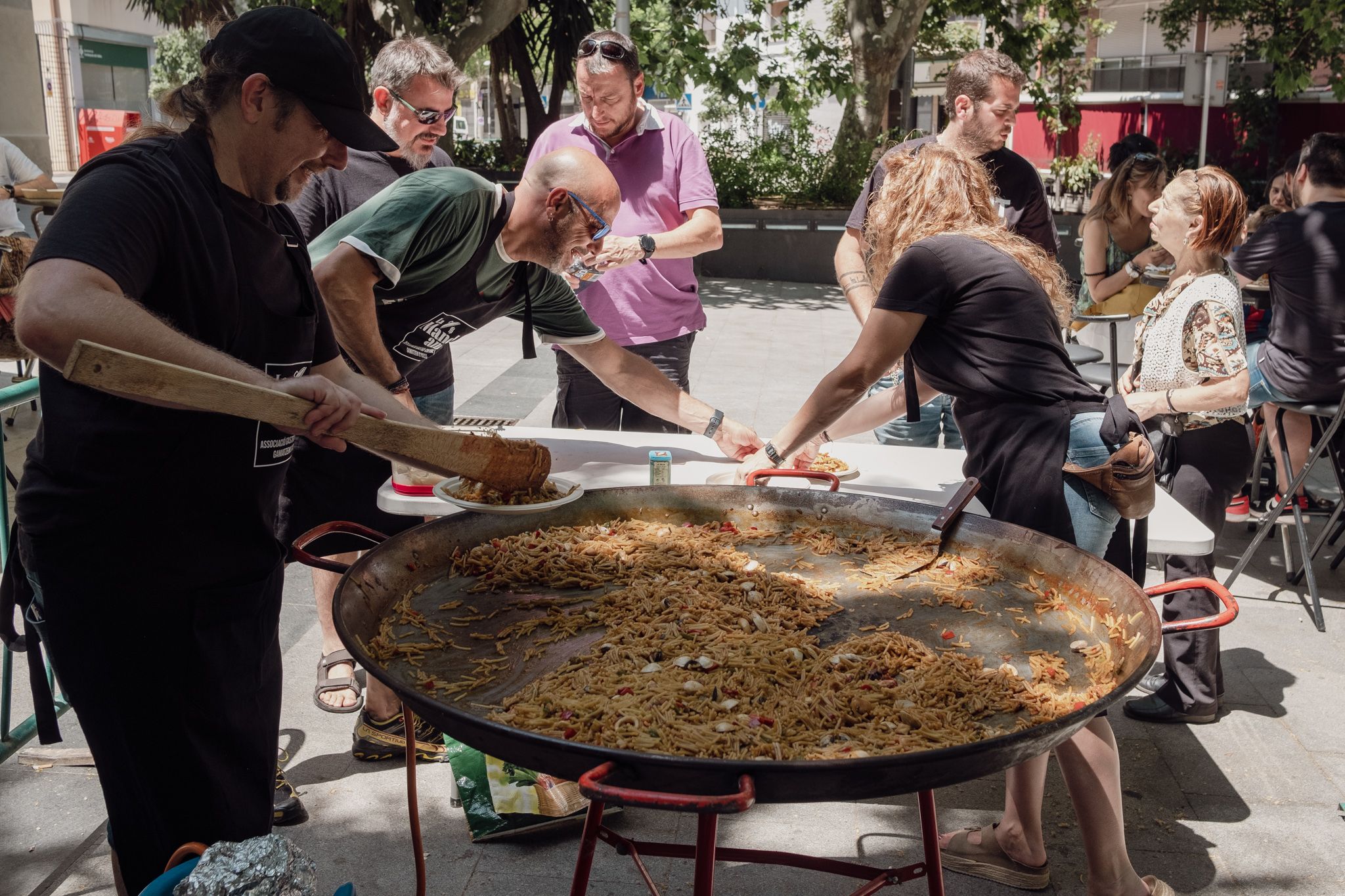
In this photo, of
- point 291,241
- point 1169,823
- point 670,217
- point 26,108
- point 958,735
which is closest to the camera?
point 958,735

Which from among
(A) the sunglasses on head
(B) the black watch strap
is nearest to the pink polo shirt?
(A) the sunglasses on head

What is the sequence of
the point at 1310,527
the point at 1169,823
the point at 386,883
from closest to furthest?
1. the point at 386,883
2. the point at 1169,823
3. the point at 1310,527

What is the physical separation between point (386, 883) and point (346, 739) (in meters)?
0.87

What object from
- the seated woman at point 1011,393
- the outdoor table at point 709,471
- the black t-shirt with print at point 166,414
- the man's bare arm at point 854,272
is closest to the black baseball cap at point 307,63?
the black t-shirt with print at point 166,414

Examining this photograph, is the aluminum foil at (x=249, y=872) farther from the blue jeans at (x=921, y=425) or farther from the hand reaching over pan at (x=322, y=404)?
the blue jeans at (x=921, y=425)

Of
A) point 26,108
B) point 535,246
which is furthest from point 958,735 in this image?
point 26,108

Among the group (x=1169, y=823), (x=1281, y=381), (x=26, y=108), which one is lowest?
(x=1169, y=823)

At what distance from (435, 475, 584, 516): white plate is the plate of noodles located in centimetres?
91

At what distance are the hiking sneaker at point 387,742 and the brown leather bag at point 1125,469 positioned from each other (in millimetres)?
2190

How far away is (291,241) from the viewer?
221 cm

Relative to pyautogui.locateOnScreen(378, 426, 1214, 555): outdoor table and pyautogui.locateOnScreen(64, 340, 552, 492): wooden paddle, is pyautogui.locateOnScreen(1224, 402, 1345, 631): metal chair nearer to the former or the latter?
pyautogui.locateOnScreen(378, 426, 1214, 555): outdoor table

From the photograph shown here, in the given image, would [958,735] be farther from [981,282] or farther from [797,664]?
[981,282]

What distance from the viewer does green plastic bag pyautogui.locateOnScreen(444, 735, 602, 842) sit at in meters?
3.16

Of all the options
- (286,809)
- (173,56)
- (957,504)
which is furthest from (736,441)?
(173,56)
